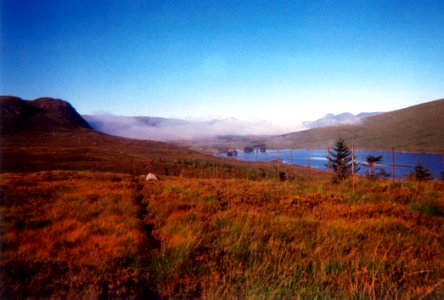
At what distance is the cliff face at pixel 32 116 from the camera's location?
9406 centimetres

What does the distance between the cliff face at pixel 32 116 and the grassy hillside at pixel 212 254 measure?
357 feet

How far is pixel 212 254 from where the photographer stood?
3.95 m

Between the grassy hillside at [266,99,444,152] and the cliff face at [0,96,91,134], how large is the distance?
380 feet

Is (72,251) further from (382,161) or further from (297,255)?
(382,161)

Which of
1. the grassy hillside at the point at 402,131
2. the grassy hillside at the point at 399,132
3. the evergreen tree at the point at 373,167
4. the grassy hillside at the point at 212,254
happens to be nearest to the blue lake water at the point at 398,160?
the evergreen tree at the point at 373,167

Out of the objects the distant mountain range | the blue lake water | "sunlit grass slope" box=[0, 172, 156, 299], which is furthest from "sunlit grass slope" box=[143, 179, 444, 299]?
the distant mountain range

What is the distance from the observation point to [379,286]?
10.7ft

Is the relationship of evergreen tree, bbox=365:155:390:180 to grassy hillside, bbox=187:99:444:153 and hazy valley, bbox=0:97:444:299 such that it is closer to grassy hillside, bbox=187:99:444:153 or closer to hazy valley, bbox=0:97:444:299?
hazy valley, bbox=0:97:444:299

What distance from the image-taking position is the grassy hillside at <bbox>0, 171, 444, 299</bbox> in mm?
3023

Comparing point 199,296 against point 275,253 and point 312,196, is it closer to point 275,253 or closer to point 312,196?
point 275,253

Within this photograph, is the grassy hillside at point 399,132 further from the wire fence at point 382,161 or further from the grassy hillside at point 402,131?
the wire fence at point 382,161

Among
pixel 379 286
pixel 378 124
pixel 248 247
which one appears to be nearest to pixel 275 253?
pixel 248 247

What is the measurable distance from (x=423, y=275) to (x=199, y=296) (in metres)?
3.54

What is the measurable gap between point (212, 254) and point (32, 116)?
138704mm
